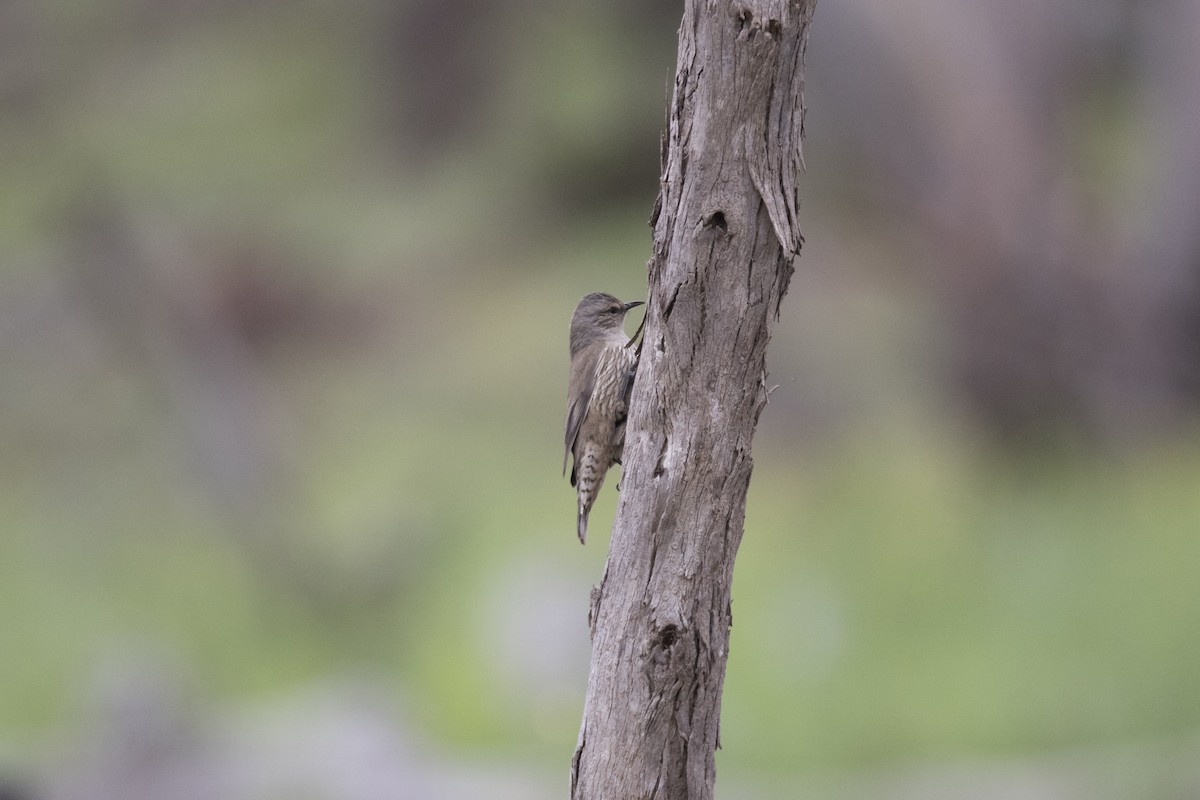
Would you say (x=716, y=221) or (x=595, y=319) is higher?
(x=595, y=319)

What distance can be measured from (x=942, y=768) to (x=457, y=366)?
9.61 feet

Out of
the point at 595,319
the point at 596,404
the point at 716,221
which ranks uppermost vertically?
the point at 595,319

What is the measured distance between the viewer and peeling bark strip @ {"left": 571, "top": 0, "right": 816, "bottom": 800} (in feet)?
7.48

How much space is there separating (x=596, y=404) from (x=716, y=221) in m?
1.01

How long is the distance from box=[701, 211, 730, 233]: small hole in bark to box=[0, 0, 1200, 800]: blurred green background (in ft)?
11.2

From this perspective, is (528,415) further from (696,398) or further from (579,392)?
(696,398)

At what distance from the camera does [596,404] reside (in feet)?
10.6

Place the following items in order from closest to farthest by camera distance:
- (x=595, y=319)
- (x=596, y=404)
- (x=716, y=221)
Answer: (x=716, y=221)
(x=596, y=404)
(x=595, y=319)

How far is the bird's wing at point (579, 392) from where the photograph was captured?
332 cm

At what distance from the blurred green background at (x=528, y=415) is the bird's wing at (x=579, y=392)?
2303mm

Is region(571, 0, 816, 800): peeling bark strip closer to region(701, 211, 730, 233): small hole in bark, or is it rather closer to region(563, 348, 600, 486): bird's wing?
region(701, 211, 730, 233): small hole in bark

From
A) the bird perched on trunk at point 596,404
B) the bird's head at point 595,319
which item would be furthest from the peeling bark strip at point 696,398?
the bird's head at point 595,319

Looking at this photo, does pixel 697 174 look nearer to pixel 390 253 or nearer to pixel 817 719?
pixel 817 719

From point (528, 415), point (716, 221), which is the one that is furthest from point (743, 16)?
point (528, 415)
